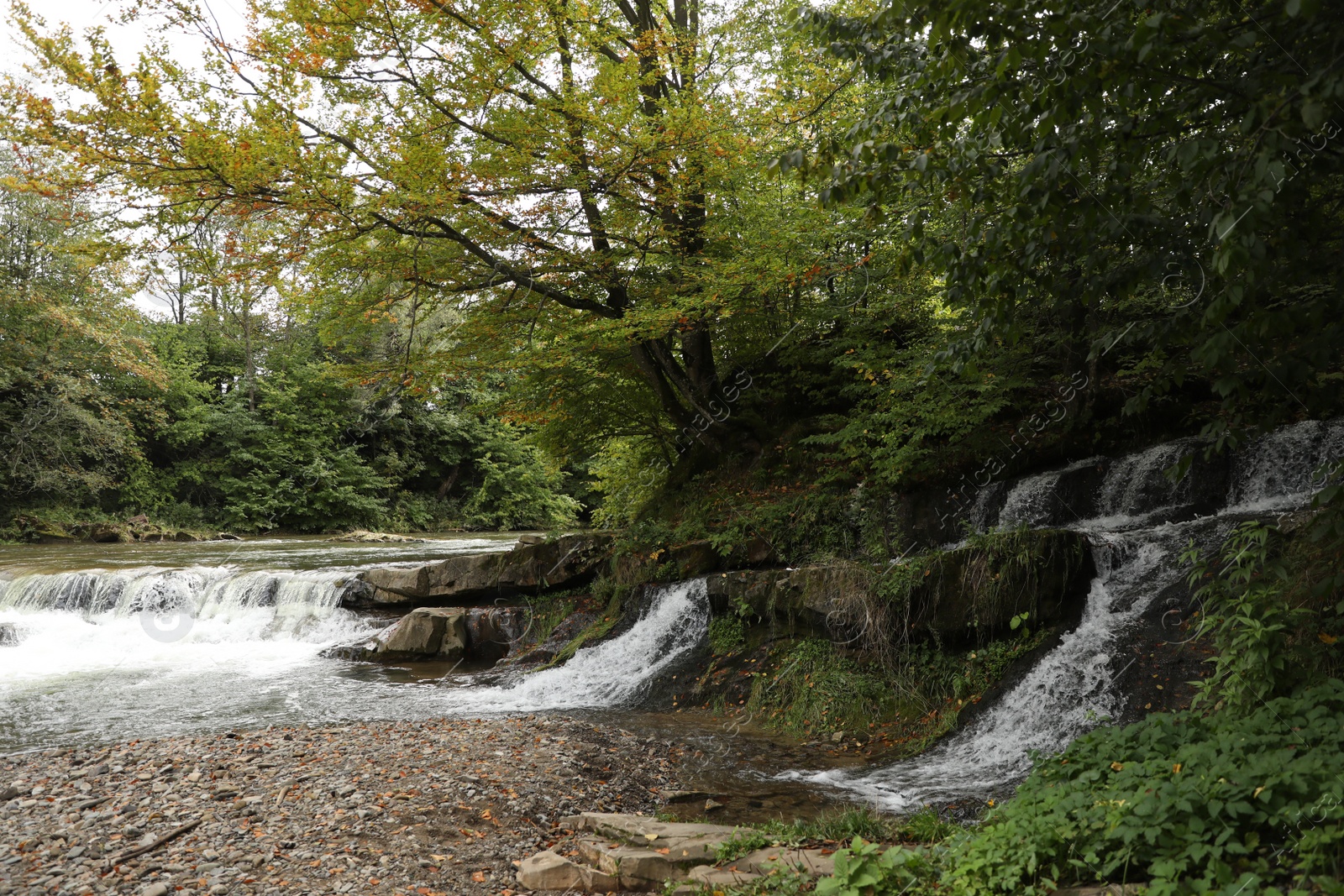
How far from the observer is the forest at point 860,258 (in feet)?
10.1

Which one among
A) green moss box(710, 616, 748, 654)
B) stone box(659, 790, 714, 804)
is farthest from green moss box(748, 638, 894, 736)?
stone box(659, 790, 714, 804)

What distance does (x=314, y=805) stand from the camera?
4836 millimetres

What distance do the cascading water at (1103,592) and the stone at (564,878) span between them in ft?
7.13

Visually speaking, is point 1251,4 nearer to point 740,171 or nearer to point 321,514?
point 740,171

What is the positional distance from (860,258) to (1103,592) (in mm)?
4197

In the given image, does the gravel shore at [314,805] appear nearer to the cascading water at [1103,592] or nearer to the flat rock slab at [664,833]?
the flat rock slab at [664,833]

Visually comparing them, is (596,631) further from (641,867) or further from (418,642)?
(641,867)

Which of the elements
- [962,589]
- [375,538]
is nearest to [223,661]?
[962,589]

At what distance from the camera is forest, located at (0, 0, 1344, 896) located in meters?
3.08

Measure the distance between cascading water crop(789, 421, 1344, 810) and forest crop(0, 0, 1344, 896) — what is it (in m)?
0.46

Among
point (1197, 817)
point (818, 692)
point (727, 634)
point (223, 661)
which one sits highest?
point (1197, 817)

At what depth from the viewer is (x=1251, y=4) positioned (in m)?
3.69

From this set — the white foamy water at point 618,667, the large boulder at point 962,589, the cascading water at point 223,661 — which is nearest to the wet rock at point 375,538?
the cascading water at point 223,661

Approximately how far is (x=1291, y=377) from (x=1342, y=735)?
153 cm
